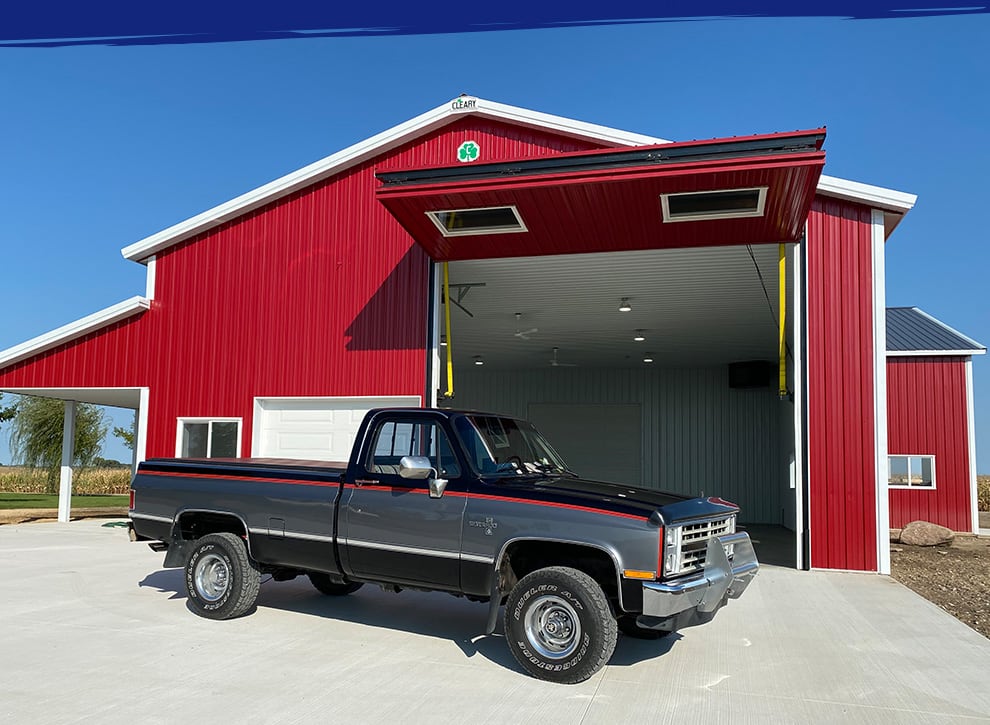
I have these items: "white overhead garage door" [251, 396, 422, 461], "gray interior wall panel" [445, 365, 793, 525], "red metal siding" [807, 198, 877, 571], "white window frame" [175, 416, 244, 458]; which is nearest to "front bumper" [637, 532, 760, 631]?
"red metal siding" [807, 198, 877, 571]

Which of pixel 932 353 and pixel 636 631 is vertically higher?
pixel 932 353

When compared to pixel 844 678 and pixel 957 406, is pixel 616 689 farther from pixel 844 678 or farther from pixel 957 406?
pixel 957 406

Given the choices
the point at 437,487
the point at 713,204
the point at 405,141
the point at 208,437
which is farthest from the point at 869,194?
the point at 208,437

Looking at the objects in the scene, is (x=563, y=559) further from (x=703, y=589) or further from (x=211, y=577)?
(x=211, y=577)

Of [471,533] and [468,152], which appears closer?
[471,533]

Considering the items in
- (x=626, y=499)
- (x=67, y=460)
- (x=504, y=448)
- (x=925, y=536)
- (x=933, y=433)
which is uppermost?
(x=933, y=433)

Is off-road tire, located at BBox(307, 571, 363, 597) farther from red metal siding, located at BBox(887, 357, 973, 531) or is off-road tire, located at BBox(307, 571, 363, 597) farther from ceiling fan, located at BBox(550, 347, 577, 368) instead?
red metal siding, located at BBox(887, 357, 973, 531)

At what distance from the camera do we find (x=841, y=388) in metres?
11.0

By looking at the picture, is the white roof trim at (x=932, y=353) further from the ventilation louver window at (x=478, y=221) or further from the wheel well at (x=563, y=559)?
the wheel well at (x=563, y=559)

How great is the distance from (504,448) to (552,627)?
160 centimetres

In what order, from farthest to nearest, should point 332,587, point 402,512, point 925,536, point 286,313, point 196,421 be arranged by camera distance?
point 925,536 < point 196,421 < point 286,313 < point 332,587 < point 402,512

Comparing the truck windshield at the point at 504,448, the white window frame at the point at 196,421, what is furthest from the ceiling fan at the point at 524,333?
the truck windshield at the point at 504,448

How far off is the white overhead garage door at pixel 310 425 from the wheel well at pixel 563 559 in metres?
6.84

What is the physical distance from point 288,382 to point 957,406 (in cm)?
1535
